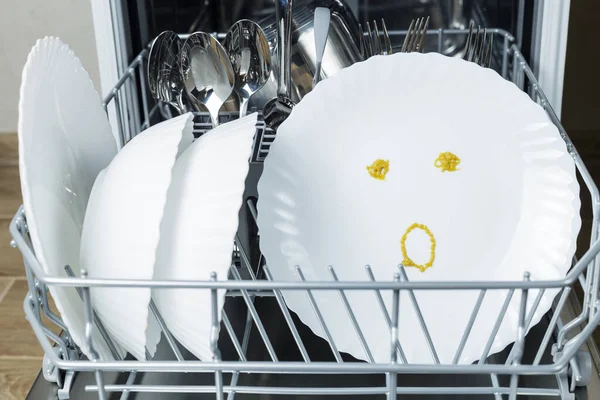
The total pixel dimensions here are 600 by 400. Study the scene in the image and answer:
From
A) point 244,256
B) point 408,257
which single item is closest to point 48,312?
point 244,256

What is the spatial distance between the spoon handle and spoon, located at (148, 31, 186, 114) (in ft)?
0.34

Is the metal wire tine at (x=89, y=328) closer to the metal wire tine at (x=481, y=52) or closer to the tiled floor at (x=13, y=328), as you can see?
the tiled floor at (x=13, y=328)

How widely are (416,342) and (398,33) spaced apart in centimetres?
43

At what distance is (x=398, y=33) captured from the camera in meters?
0.89

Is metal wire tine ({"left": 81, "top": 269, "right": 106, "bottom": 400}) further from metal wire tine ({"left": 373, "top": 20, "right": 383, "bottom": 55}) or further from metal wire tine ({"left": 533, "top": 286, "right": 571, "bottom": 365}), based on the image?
metal wire tine ({"left": 373, "top": 20, "right": 383, "bottom": 55})

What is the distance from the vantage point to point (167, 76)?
754mm

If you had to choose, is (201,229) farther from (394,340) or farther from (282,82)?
(282,82)

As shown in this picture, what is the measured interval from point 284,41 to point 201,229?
12.9 inches

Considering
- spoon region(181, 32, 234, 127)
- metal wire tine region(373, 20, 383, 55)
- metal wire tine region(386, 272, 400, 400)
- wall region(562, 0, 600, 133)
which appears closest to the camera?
metal wire tine region(386, 272, 400, 400)

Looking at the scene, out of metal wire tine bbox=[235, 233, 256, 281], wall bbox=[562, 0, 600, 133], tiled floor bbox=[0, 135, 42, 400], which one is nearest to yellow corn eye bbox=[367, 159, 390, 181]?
metal wire tine bbox=[235, 233, 256, 281]

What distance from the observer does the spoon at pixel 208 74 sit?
740mm

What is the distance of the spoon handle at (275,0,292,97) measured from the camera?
0.75m

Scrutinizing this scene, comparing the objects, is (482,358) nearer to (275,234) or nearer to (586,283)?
(586,283)

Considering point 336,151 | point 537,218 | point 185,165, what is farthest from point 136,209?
point 537,218
